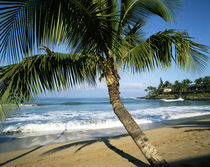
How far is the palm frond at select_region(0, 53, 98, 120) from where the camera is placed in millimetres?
1872

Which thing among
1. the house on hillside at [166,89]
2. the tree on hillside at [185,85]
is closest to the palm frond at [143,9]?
the tree on hillside at [185,85]

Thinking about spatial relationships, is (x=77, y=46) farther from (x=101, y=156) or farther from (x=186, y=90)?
(x=186, y=90)

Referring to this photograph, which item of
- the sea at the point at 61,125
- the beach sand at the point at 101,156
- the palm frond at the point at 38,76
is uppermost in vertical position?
the palm frond at the point at 38,76

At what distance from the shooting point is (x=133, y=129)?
2105 mm

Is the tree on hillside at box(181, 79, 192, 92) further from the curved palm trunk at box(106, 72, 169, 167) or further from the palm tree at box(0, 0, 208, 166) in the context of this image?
the curved palm trunk at box(106, 72, 169, 167)

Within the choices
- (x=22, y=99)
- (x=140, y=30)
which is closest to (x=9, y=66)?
(x=22, y=99)

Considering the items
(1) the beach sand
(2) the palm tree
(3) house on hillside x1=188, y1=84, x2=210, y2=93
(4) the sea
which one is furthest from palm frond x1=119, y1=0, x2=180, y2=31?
(3) house on hillside x1=188, y1=84, x2=210, y2=93

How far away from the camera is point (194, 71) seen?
2.61 metres

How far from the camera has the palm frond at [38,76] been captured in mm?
1872

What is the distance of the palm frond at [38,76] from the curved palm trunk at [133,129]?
19.7 inches

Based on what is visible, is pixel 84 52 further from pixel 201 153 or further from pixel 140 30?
pixel 201 153

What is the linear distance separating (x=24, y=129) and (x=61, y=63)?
987 cm

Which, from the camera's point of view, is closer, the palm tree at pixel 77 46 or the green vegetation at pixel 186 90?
the palm tree at pixel 77 46

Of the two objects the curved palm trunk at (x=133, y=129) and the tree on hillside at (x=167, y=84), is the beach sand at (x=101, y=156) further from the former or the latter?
the tree on hillside at (x=167, y=84)
